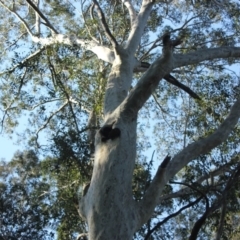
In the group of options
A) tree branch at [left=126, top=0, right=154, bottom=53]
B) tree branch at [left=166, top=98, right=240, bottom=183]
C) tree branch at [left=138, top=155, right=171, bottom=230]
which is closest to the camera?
tree branch at [left=138, top=155, right=171, bottom=230]

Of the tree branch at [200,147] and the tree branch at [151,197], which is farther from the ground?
the tree branch at [200,147]

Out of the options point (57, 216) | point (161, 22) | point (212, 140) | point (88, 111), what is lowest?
point (212, 140)

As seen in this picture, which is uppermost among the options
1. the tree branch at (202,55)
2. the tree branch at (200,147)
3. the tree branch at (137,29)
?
the tree branch at (137,29)

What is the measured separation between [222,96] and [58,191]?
322cm

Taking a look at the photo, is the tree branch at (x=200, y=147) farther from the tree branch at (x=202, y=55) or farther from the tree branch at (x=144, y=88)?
the tree branch at (x=202, y=55)

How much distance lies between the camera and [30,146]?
11.0m

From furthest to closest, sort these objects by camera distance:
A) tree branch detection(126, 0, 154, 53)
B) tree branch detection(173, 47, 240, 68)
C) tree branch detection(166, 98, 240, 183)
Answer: tree branch detection(126, 0, 154, 53) → tree branch detection(173, 47, 240, 68) → tree branch detection(166, 98, 240, 183)

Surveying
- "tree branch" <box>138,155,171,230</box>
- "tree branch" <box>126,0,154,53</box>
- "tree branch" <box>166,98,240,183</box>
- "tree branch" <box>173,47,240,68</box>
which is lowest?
"tree branch" <box>138,155,171,230</box>

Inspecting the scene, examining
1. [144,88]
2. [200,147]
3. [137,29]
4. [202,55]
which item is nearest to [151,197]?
[200,147]

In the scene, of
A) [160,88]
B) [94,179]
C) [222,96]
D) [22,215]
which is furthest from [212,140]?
[160,88]

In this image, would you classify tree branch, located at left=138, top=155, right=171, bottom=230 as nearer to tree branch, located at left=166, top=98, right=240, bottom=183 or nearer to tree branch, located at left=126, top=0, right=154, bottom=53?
tree branch, located at left=166, top=98, right=240, bottom=183

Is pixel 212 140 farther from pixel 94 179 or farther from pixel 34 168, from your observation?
pixel 34 168

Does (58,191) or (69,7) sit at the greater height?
(69,7)

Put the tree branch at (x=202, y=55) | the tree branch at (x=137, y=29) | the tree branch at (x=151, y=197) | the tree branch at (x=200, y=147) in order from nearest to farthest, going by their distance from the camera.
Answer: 1. the tree branch at (x=151, y=197)
2. the tree branch at (x=200, y=147)
3. the tree branch at (x=202, y=55)
4. the tree branch at (x=137, y=29)
